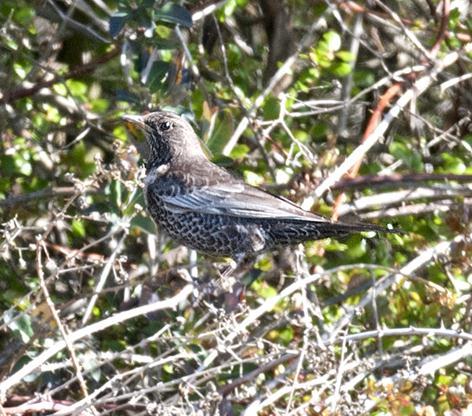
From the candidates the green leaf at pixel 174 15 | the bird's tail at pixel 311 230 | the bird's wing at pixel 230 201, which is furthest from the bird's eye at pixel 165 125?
the bird's tail at pixel 311 230

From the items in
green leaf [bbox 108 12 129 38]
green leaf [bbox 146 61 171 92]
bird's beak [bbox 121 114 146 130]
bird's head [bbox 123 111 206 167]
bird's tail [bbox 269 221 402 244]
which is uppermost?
green leaf [bbox 108 12 129 38]

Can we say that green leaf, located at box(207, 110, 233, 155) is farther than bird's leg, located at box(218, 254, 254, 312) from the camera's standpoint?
Yes

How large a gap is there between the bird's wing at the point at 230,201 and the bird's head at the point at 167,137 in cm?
31

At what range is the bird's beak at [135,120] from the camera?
673 centimetres

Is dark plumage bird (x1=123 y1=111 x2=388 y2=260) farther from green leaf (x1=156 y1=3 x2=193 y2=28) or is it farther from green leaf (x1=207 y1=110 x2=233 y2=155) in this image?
green leaf (x1=156 y1=3 x2=193 y2=28)

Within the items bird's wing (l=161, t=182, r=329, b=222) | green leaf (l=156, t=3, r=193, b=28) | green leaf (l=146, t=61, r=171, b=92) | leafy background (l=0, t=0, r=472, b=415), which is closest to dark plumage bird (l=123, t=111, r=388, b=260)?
bird's wing (l=161, t=182, r=329, b=222)

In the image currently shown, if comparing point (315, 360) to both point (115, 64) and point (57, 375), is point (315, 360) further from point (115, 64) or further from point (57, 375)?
point (115, 64)

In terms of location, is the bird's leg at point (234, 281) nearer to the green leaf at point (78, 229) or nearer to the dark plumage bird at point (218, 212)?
the dark plumage bird at point (218, 212)

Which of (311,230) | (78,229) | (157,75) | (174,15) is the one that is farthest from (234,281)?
(78,229)

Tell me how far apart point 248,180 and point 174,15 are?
116cm

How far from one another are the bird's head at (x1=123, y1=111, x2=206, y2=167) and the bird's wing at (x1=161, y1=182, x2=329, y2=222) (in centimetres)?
31

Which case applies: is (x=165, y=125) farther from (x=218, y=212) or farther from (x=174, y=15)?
(x=174, y=15)

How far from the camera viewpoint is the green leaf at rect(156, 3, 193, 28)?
6.22 m

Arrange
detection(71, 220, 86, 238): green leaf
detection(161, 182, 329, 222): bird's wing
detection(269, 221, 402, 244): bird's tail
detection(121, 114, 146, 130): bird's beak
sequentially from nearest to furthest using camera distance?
detection(269, 221, 402, 244): bird's tail → detection(161, 182, 329, 222): bird's wing → detection(121, 114, 146, 130): bird's beak → detection(71, 220, 86, 238): green leaf
